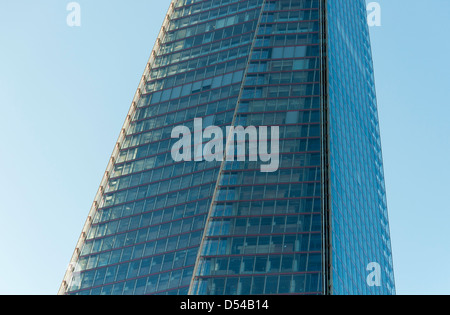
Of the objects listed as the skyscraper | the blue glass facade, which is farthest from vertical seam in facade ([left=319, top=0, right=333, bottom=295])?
the blue glass facade

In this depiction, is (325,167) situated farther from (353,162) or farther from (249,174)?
(353,162)

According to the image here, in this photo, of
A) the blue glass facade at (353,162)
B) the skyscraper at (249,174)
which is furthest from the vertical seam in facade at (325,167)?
the blue glass facade at (353,162)

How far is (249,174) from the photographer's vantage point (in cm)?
13338

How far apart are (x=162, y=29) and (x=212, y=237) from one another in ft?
249

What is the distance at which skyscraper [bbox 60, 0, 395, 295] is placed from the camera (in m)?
121

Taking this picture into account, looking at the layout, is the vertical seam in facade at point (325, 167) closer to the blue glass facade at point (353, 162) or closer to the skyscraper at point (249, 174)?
the skyscraper at point (249, 174)

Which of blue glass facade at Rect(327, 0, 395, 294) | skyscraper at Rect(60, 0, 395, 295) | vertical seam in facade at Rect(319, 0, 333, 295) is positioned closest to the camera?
vertical seam in facade at Rect(319, 0, 333, 295)

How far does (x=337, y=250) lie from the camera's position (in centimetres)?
11950

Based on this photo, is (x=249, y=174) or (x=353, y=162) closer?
(x=249, y=174)

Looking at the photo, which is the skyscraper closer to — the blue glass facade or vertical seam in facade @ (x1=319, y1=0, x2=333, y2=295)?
vertical seam in facade @ (x1=319, y1=0, x2=333, y2=295)

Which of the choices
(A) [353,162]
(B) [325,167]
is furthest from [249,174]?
(A) [353,162]

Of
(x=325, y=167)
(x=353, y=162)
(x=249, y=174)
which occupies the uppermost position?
(x=353, y=162)
